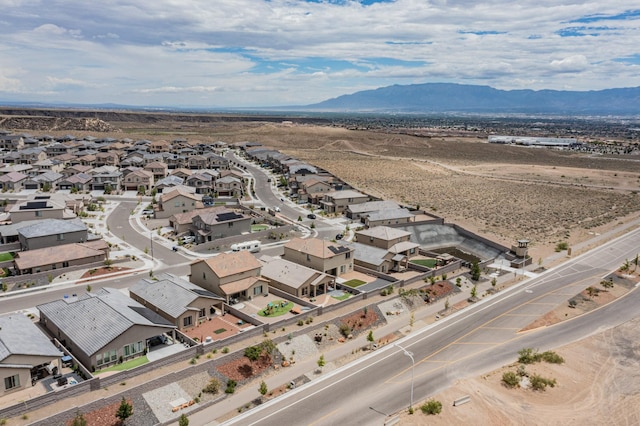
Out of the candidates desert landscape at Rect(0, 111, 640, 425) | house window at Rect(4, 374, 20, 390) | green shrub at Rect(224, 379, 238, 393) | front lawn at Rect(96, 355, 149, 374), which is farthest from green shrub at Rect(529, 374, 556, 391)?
house window at Rect(4, 374, 20, 390)

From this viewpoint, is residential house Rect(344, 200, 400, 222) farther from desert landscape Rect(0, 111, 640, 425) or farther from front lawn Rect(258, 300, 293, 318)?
front lawn Rect(258, 300, 293, 318)

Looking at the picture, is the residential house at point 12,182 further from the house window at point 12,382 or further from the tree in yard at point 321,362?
the tree in yard at point 321,362

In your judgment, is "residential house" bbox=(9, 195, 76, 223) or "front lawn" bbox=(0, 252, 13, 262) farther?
"residential house" bbox=(9, 195, 76, 223)

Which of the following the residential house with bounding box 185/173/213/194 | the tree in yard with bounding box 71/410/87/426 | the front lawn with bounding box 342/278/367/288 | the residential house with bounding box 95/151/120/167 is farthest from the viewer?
the residential house with bounding box 95/151/120/167

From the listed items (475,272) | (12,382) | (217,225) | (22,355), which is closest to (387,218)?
(475,272)

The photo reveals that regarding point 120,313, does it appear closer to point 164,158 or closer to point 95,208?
point 95,208

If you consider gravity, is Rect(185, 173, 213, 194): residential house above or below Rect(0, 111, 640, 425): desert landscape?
above
